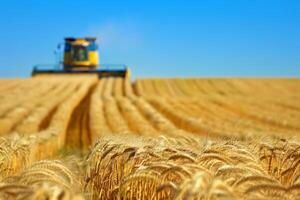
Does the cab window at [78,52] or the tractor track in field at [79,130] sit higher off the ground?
the cab window at [78,52]

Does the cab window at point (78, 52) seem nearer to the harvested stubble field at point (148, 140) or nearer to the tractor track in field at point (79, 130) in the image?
the harvested stubble field at point (148, 140)

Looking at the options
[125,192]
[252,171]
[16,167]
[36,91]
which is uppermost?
[252,171]

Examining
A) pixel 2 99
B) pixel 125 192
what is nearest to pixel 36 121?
pixel 2 99

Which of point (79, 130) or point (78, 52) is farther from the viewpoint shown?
point (78, 52)

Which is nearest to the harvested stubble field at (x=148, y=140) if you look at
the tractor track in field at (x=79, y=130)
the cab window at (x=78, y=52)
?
the tractor track in field at (x=79, y=130)

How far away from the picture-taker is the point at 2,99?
141ft

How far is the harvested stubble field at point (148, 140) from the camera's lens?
5359 mm

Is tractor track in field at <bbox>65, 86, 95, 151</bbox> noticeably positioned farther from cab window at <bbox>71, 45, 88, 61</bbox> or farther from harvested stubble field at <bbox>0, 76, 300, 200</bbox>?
cab window at <bbox>71, 45, 88, 61</bbox>

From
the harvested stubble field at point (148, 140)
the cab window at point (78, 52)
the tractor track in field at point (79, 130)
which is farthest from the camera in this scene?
the cab window at point (78, 52)

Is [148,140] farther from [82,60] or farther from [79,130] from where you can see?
[82,60]

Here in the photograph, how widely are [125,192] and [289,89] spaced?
183ft

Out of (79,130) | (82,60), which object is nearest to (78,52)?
(82,60)

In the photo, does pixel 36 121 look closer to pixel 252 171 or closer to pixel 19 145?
pixel 19 145

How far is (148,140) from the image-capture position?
11.4 m
